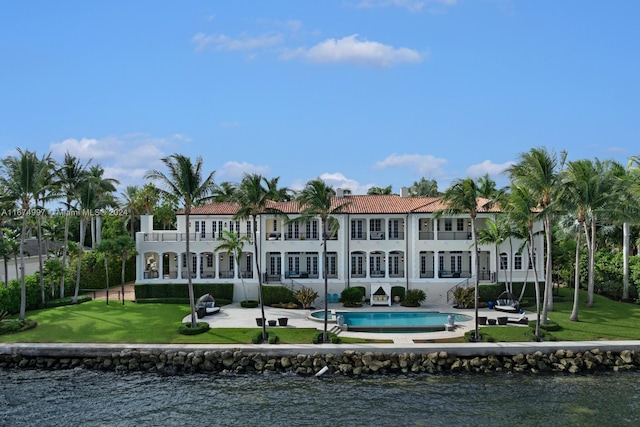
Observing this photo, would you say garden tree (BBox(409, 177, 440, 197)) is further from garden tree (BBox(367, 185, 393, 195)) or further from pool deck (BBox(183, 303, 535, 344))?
pool deck (BBox(183, 303, 535, 344))

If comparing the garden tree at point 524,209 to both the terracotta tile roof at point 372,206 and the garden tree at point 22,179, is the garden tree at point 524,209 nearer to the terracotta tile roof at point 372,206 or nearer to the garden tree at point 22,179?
the terracotta tile roof at point 372,206

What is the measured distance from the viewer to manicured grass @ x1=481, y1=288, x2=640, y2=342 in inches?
1185

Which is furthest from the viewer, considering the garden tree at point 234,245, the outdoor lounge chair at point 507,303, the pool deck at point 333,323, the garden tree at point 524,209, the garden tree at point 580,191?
the garden tree at point 234,245

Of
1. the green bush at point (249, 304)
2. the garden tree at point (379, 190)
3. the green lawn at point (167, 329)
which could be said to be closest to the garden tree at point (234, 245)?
the green bush at point (249, 304)

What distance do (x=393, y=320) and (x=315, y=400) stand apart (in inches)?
535

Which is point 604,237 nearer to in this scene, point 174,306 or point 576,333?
point 576,333

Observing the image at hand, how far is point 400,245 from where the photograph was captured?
140 feet

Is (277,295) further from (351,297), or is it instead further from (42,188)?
(42,188)

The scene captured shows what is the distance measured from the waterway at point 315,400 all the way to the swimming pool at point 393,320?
22.2 ft

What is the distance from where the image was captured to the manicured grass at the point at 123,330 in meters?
30.0

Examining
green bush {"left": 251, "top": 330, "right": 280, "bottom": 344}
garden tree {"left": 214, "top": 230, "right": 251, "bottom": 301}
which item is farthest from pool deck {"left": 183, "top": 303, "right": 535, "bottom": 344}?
garden tree {"left": 214, "top": 230, "right": 251, "bottom": 301}

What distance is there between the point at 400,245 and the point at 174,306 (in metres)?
17.9

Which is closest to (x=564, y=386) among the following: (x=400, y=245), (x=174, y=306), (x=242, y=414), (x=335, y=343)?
(x=335, y=343)

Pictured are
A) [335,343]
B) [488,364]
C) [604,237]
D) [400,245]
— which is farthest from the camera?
[604,237]
